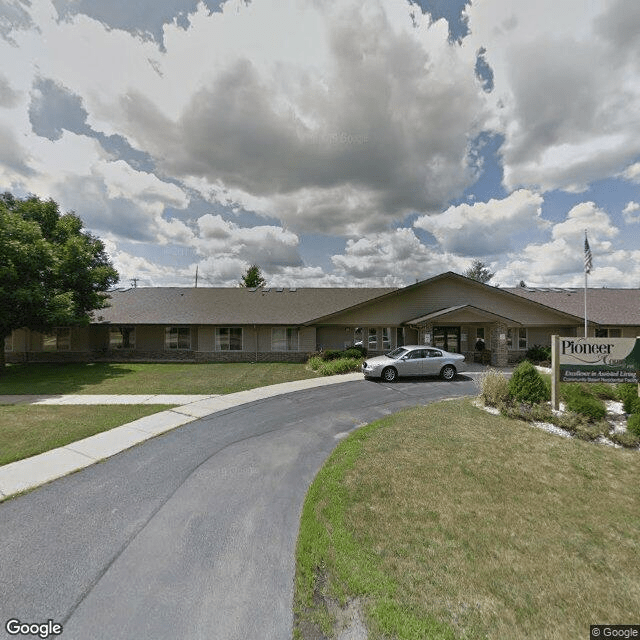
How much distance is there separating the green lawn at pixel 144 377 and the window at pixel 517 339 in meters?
14.6

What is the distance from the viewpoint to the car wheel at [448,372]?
1513cm

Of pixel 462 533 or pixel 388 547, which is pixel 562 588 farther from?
pixel 388 547

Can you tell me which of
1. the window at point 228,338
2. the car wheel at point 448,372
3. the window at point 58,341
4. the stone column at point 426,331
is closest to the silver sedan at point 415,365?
the car wheel at point 448,372

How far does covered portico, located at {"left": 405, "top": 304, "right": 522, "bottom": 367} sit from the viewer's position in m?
19.0

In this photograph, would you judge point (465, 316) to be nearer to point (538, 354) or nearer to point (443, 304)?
point (443, 304)

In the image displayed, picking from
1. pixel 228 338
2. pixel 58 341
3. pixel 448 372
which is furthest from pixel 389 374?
pixel 58 341

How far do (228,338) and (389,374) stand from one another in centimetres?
1236

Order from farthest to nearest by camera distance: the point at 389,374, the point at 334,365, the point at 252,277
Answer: the point at 252,277, the point at 334,365, the point at 389,374

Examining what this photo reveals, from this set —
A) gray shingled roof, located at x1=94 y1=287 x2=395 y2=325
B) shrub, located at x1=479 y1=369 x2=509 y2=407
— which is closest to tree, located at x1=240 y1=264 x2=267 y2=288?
gray shingled roof, located at x1=94 y1=287 x2=395 y2=325

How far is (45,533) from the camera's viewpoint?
4117 mm

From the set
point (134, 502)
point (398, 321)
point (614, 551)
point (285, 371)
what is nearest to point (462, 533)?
point (614, 551)

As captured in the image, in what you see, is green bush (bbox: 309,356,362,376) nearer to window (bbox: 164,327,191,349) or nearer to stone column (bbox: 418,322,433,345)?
stone column (bbox: 418,322,433,345)

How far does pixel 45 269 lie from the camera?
16.3 metres

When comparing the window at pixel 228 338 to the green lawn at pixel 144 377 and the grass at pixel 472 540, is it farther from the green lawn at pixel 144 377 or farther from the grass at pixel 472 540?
the grass at pixel 472 540
